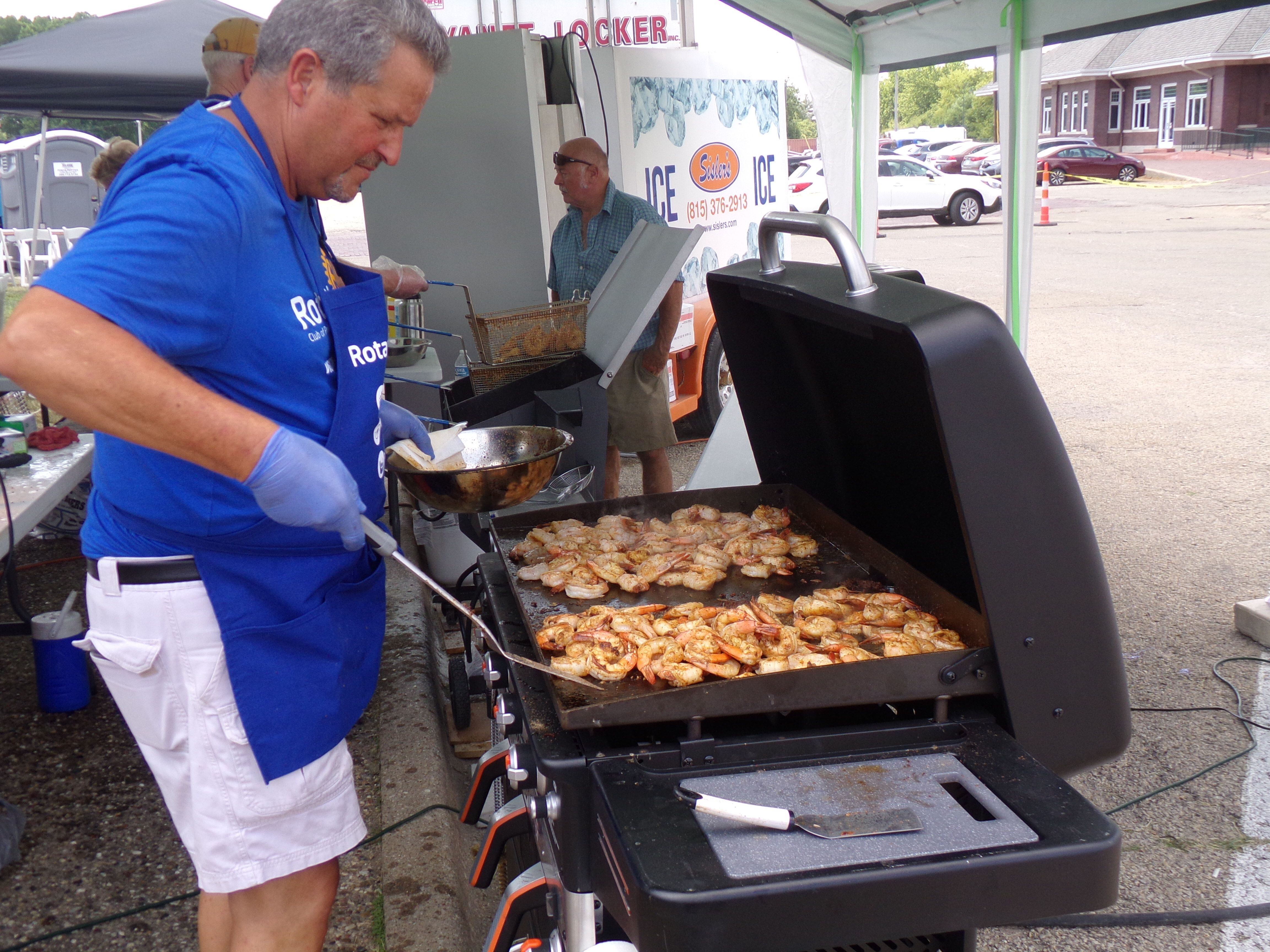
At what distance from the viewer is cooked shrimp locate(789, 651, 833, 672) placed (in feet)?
5.49

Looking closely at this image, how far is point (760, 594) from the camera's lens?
6.97ft

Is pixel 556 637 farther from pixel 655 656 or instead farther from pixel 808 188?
pixel 808 188

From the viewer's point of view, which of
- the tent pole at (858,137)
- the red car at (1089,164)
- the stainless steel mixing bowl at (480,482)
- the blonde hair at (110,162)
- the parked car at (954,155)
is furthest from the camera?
the red car at (1089,164)

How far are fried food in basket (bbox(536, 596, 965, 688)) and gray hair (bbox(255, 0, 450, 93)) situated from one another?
995mm

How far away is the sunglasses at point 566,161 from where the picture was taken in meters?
4.87

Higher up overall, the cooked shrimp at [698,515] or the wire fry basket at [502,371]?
the wire fry basket at [502,371]

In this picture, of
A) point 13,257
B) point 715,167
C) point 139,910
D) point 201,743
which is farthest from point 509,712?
point 13,257

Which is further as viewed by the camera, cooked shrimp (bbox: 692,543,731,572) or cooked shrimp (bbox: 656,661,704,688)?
cooked shrimp (bbox: 692,543,731,572)

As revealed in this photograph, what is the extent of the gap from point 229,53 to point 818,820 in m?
3.49

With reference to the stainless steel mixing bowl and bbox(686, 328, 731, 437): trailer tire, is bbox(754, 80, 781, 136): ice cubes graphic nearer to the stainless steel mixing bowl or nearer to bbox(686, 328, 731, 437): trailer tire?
bbox(686, 328, 731, 437): trailer tire

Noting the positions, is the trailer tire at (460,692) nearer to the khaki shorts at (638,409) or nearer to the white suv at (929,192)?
the khaki shorts at (638,409)

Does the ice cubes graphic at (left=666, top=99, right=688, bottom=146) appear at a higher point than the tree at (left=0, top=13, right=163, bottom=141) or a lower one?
lower

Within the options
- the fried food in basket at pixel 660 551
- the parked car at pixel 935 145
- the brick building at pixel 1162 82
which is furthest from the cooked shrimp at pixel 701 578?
the parked car at pixel 935 145

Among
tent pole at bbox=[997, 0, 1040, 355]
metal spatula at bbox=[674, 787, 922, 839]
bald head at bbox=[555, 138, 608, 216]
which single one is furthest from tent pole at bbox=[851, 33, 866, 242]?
metal spatula at bbox=[674, 787, 922, 839]
